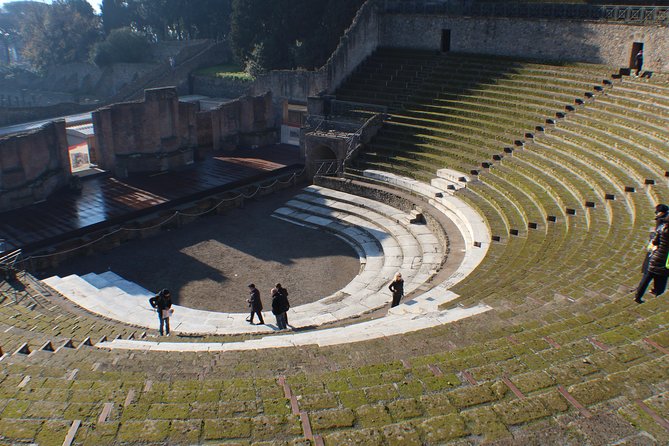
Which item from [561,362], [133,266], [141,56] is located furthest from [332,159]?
[141,56]

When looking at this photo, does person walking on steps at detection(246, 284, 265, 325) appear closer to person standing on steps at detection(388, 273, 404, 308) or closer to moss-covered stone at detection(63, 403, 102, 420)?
person standing on steps at detection(388, 273, 404, 308)

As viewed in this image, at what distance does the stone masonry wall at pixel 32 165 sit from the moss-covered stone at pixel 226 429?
16.3 m

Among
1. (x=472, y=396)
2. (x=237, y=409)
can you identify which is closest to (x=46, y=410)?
(x=237, y=409)

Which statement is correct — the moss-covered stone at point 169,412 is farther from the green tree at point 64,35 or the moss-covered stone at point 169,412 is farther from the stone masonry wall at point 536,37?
the green tree at point 64,35

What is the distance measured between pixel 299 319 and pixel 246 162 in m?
12.6

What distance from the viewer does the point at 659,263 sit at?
758 cm

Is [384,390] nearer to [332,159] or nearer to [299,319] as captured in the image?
[299,319]

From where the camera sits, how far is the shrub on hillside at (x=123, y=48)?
5128cm

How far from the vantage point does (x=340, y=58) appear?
26.2 metres

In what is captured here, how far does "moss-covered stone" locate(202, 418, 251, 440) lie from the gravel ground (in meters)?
8.52

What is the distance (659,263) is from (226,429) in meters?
5.83

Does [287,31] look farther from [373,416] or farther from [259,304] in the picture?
[373,416]

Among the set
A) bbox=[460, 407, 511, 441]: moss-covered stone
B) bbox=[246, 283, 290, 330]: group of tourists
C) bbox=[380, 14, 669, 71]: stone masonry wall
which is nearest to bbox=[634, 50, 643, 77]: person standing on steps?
bbox=[380, 14, 669, 71]: stone masonry wall

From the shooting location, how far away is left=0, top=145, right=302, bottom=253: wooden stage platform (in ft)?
56.4
